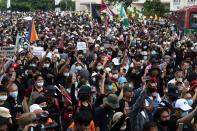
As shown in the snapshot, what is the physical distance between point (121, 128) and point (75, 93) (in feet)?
6.60

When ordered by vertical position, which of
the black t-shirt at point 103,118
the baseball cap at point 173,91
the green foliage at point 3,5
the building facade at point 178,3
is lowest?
the green foliage at point 3,5

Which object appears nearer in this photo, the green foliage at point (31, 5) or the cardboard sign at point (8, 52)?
the cardboard sign at point (8, 52)

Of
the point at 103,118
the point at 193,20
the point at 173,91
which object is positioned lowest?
the point at 193,20

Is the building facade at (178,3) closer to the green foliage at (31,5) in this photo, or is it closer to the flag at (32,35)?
the green foliage at (31,5)

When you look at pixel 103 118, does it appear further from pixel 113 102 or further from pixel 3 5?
pixel 3 5

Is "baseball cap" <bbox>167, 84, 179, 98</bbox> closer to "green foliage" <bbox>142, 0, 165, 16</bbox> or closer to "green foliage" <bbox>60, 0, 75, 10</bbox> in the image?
"green foliage" <bbox>142, 0, 165, 16</bbox>

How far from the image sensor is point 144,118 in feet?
23.2

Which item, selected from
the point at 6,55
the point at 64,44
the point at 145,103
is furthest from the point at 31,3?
the point at 145,103

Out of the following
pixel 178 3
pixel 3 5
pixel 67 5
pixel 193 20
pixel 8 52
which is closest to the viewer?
pixel 8 52

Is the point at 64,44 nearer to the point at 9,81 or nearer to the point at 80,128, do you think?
the point at 9,81

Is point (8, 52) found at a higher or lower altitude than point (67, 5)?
higher

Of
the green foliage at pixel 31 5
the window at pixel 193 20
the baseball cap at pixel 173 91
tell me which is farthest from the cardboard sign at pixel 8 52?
the green foliage at pixel 31 5

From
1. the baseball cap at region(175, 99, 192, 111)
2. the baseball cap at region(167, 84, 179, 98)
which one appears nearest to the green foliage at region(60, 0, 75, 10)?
the baseball cap at region(167, 84, 179, 98)

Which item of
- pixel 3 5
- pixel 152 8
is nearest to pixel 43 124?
pixel 152 8
